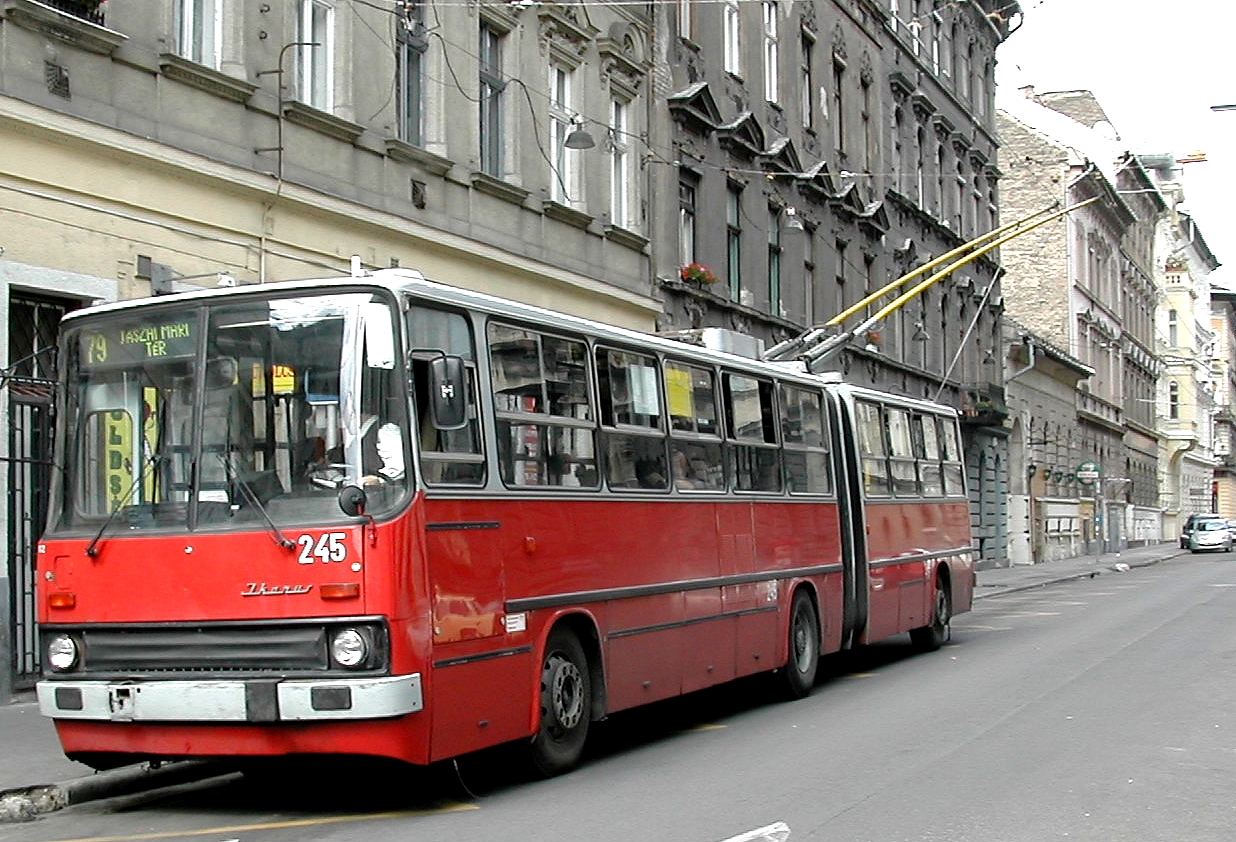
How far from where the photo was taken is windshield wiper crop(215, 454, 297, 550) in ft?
28.8

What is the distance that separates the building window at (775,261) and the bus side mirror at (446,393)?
75.9ft

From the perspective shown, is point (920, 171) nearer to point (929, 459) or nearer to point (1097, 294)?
point (929, 459)

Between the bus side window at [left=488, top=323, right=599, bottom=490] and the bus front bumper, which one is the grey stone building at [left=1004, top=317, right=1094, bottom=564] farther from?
the bus front bumper

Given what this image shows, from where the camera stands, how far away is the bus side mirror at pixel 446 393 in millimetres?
8953

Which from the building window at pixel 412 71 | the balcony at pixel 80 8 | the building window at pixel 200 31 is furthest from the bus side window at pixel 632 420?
the building window at pixel 412 71


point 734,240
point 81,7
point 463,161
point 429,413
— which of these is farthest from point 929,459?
point 429,413

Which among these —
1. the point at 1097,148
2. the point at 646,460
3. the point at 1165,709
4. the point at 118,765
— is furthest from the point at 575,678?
the point at 1097,148

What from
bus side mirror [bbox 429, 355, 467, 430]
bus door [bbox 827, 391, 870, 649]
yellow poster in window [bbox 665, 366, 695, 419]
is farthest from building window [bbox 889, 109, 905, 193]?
bus side mirror [bbox 429, 355, 467, 430]

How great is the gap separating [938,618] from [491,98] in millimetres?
8831

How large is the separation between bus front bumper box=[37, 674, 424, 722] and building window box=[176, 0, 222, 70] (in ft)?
28.0

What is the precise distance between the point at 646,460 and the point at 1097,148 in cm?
6383

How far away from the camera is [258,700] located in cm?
864

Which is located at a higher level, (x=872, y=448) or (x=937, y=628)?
(x=872, y=448)

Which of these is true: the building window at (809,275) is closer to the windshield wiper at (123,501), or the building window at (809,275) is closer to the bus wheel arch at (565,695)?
the bus wheel arch at (565,695)
